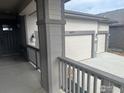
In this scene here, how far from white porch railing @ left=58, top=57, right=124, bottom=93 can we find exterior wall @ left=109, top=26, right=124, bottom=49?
41.2ft

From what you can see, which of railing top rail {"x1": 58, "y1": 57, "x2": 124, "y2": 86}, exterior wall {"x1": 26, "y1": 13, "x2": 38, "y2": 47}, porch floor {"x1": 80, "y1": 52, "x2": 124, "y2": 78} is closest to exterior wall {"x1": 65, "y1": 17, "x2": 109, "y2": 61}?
porch floor {"x1": 80, "y1": 52, "x2": 124, "y2": 78}

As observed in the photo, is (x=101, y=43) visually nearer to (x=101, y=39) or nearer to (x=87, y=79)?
(x=101, y=39)

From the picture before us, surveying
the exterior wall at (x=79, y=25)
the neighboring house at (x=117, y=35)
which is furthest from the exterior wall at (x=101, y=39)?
the neighboring house at (x=117, y=35)

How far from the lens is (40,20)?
259cm

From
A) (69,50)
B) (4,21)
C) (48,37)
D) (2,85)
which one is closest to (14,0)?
(48,37)

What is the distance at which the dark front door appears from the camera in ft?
23.7

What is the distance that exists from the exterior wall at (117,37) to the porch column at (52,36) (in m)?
12.6

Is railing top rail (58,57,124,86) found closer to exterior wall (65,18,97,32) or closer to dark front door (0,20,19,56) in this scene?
exterior wall (65,18,97,32)

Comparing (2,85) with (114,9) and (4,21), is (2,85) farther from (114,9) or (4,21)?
(114,9)

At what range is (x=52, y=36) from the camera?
8.13 feet

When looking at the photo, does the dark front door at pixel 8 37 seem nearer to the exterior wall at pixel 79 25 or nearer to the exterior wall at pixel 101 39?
the exterior wall at pixel 79 25

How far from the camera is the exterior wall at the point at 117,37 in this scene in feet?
42.6

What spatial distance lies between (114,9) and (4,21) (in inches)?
691

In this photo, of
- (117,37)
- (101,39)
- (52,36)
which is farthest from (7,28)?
(117,37)
